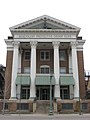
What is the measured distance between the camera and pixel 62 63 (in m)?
49.0

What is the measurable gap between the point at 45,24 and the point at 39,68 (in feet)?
31.3

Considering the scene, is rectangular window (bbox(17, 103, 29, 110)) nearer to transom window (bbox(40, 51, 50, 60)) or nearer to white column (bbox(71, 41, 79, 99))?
white column (bbox(71, 41, 79, 99))

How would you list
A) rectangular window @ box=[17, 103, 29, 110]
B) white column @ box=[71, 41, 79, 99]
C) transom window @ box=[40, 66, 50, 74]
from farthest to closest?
transom window @ box=[40, 66, 50, 74] < white column @ box=[71, 41, 79, 99] < rectangular window @ box=[17, 103, 29, 110]

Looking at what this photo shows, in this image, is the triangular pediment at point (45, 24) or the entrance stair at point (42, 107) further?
the triangular pediment at point (45, 24)

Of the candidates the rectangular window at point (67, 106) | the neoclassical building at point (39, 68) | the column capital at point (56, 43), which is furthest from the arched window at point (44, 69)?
the rectangular window at point (67, 106)

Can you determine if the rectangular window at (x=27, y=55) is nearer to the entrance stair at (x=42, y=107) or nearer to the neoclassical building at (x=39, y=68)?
the neoclassical building at (x=39, y=68)

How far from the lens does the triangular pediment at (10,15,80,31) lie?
44781 mm

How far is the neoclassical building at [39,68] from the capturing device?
138ft

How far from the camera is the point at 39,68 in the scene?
48719mm

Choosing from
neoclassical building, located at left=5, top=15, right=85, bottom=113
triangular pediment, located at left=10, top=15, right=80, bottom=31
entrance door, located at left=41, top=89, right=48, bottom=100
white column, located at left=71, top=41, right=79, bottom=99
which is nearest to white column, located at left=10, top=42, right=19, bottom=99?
neoclassical building, located at left=5, top=15, right=85, bottom=113

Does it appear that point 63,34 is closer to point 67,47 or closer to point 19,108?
point 67,47

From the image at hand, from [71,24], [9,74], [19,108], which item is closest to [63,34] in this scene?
[71,24]

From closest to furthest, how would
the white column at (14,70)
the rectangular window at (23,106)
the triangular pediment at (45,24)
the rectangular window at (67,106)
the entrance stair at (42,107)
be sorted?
the entrance stair at (42,107), the rectangular window at (23,106), the rectangular window at (67,106), the white column at (14,70), the triangular pediment at (45,24)

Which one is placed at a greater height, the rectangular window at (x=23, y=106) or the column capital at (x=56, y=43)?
the column capital at (x=56, y=43)
